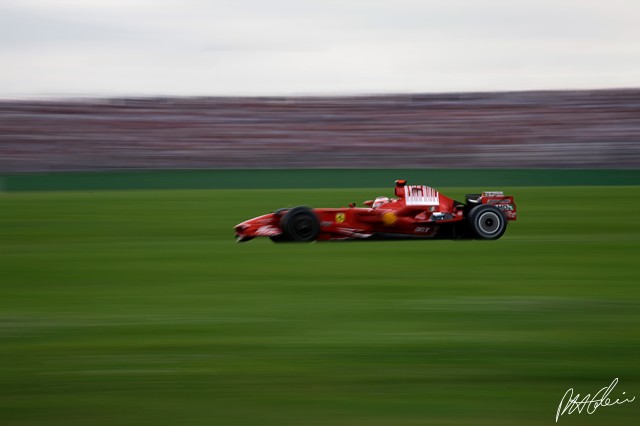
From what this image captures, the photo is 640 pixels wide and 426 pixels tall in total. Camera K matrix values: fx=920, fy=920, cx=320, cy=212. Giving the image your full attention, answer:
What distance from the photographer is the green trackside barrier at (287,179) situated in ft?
83.1

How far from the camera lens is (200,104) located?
3256cm

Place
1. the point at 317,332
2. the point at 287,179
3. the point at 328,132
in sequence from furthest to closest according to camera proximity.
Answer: the point at 328,132, the point at 287,179, the point at 317,332

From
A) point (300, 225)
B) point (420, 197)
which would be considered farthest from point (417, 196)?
point (300, 225)

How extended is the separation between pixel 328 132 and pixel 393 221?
19.4 metres

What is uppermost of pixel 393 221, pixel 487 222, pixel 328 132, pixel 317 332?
pixel 328 132

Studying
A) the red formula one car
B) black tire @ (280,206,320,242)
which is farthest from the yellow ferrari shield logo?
black tire @ (280,206,320,242)

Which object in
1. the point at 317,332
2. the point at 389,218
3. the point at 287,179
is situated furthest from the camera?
the point at 287,179

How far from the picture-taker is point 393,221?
38.0ft
